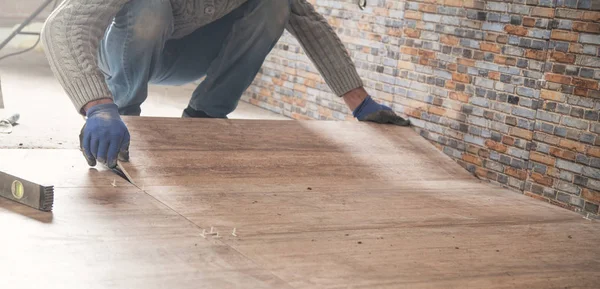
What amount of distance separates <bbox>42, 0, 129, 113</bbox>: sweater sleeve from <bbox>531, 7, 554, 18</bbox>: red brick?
1.57 metres

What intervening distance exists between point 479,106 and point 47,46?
1.72 m

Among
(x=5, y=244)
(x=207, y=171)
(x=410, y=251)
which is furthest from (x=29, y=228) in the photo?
(x=410, y=251)

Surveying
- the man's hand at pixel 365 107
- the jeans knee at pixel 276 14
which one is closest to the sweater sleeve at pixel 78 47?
the jeans knee at pixel 276 14

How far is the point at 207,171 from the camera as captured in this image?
92.5 inches

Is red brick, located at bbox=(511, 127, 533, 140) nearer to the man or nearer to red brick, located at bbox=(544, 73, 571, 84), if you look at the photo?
red brick, located at bbox=(544, 73, 571, 84)

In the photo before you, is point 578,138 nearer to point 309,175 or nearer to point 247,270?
point 309,175

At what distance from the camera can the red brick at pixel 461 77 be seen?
320 cm

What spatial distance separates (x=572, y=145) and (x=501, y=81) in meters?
0.42

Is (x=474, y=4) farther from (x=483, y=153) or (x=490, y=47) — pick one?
(x=483, y=153)

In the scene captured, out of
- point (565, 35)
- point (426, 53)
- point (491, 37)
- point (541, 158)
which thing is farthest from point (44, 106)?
point (565, 35)

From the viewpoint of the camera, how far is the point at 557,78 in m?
2.80

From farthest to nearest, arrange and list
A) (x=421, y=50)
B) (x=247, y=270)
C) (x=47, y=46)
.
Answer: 1. (x=421, y=50)
2. (x=47, y=46)
3. (x=247, y=270)

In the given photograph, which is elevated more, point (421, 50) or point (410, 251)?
point (421, 50)

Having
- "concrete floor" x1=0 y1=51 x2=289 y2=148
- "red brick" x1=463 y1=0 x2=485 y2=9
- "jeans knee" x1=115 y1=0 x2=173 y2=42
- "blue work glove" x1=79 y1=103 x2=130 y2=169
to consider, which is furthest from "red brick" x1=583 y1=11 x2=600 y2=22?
"concrete floor" x1=0 y1=51 x2=289 y2=148
